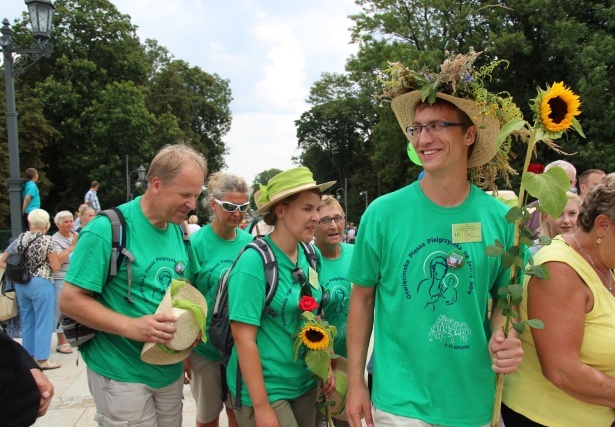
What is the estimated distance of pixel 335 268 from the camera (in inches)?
131

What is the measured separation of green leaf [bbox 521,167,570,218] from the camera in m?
1.72

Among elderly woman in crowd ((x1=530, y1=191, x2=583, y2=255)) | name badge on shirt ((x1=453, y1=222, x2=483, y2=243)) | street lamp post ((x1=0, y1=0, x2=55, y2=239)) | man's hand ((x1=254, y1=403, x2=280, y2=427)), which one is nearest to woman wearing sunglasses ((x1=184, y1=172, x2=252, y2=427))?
man's hand ((x1=254, y1=403, x2=280, y2=427))

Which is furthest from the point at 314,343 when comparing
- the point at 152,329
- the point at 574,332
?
the point at 574,332

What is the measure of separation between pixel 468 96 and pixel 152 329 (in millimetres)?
1750

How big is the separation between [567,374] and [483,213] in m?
0.69

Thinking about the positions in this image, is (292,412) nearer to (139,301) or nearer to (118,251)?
(139,301)

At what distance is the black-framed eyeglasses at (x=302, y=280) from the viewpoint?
266 cm

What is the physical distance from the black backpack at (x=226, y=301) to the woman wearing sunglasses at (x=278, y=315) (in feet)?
0.10

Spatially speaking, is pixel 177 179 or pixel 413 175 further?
pixel 413 175

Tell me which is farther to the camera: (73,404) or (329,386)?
(73,404)

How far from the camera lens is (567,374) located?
6.46 ft

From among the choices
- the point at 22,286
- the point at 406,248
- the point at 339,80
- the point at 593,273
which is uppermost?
A: the point at 339,80

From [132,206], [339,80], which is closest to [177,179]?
[132,206]

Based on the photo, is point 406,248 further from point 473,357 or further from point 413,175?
point 413,175
